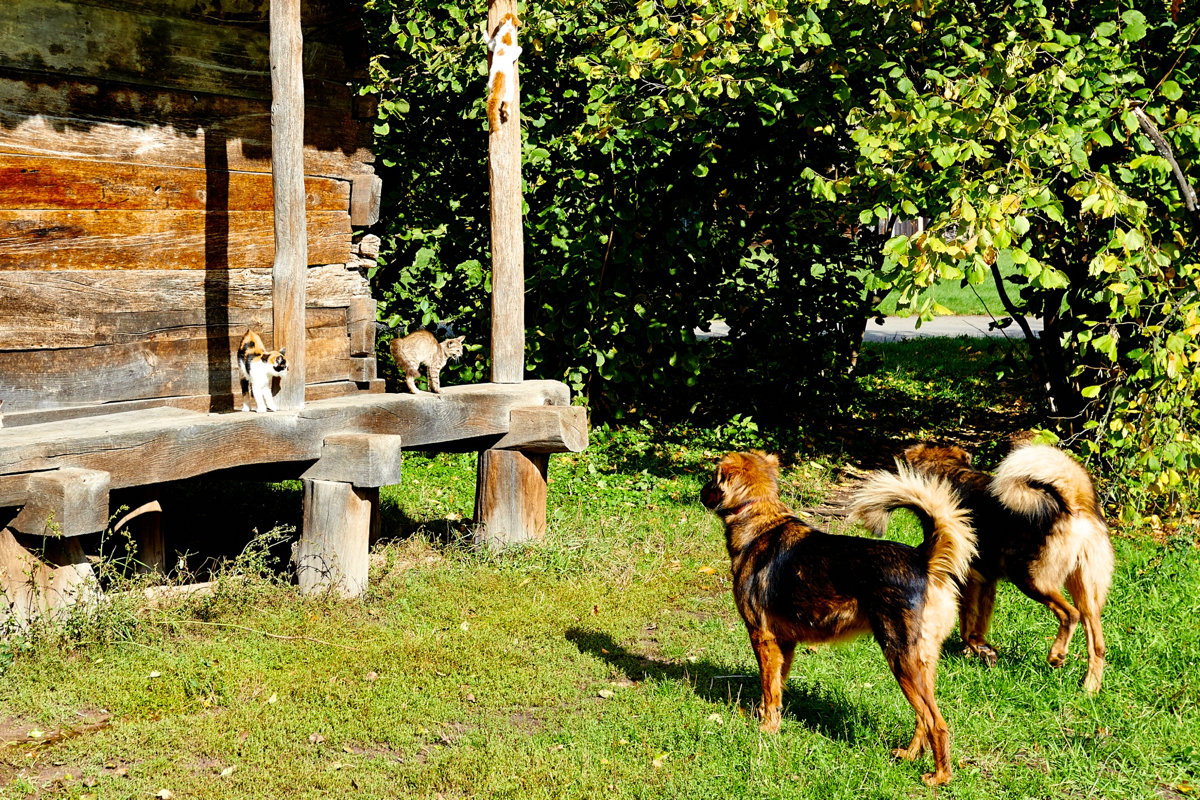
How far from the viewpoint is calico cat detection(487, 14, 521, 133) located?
22.3 ft

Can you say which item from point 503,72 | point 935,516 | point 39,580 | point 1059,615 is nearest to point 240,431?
point 39,580

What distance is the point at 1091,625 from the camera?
16.7 ft

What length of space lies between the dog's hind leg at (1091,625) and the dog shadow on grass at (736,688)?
120 centimetres

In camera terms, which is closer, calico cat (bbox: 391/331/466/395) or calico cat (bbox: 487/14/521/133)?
calico cat (bbox: 487/14/521/133)

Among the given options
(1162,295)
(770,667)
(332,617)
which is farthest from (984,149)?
(332,617)

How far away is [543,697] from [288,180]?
10.1ft

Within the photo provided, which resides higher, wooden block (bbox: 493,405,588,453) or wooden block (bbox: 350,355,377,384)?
wooden block (bbox: 350,355,377,384)

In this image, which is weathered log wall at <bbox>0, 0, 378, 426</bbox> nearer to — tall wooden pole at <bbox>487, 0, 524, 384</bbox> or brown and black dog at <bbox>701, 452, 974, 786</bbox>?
tall wooden pole at <bbox>487, 0, 524, 384</bbox>

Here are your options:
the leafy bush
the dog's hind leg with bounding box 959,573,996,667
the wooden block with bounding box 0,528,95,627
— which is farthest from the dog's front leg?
the leafy bush

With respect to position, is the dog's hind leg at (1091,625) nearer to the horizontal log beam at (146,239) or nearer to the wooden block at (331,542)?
the wooden block at (331,542)

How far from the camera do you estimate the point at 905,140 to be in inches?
259

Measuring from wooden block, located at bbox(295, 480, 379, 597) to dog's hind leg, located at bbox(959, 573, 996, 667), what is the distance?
3.38 m

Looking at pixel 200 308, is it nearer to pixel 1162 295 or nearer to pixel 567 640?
pixel 567 640

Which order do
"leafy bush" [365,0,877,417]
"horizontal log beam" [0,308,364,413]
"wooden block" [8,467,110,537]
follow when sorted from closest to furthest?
"wooden block" [8,467,110,537] < "horizontal log beam" [0,308,364,413] < "leafy bush" [365,0,877,417]
